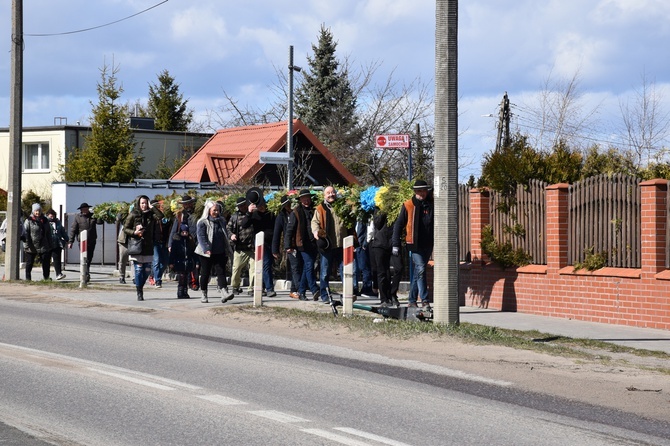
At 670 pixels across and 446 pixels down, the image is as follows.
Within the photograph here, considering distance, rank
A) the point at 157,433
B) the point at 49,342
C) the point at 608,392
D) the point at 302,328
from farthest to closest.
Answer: the point at 302,328 < the point at 49,342 < the point at 608,392 < the point at 157,433

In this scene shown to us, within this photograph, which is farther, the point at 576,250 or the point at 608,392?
the point at 576,250

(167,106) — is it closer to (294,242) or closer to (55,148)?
(55,148)

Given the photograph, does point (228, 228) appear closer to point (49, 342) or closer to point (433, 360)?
point (49, 342)

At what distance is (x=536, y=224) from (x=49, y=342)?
8075 mm

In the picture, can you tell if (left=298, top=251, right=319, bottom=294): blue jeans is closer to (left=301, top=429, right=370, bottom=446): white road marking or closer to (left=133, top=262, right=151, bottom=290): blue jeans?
(left=133, top=262, right=151, bottom=290): blue jeans

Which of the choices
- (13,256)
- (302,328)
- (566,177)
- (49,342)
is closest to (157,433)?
(49,342)

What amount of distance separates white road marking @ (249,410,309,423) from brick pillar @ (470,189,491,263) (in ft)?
32.7

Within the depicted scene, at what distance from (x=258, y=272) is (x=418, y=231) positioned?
283 cm

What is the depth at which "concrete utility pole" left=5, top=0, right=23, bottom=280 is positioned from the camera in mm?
24375

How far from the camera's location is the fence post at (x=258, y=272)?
16.5 m

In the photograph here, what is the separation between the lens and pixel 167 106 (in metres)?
77.1

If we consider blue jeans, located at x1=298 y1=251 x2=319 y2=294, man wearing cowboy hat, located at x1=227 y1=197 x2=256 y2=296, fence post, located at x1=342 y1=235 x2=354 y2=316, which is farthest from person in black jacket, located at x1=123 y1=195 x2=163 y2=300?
fence post, located at x1=342 y1=235 x2=354 y2=316

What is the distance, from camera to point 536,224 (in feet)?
54.3

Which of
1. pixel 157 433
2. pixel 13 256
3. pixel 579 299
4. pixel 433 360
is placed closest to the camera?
pixel 157 433
